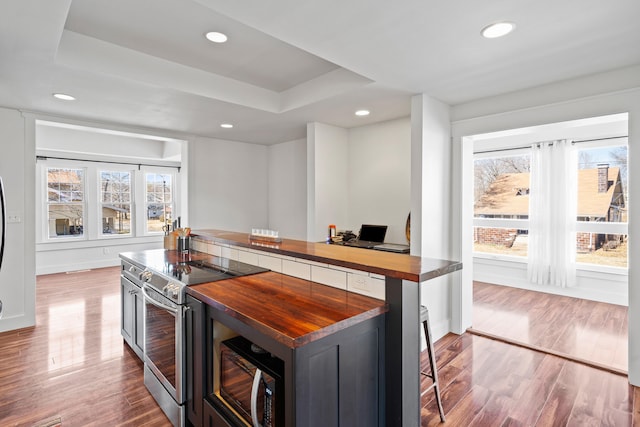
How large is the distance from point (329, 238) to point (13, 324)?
3.54 meters

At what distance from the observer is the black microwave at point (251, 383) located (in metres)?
1.38

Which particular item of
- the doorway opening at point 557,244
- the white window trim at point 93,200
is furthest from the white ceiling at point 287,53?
the white window trim at point 93,200

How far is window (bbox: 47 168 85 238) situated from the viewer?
626cm

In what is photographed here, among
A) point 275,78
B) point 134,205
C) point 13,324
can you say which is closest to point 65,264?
point 134,205

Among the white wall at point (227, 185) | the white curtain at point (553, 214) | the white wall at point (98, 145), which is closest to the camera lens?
the white curtain at point (553, 214)

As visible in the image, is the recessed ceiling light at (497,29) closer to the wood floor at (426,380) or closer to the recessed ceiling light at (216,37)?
the recessed ceiling light at (216,37)

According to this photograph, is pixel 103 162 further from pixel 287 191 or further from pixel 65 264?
pixel 287 191

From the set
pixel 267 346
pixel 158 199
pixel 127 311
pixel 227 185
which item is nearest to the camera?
pixel 267 346

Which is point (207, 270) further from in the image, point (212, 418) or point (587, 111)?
point (587, 111)

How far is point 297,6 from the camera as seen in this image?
5.63 feet

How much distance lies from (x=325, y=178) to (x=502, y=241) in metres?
3.45

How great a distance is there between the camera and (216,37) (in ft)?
7.98

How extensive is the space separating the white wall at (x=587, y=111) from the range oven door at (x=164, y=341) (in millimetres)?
3099

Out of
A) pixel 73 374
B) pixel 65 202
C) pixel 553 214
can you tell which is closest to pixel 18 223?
pixel 73 374
